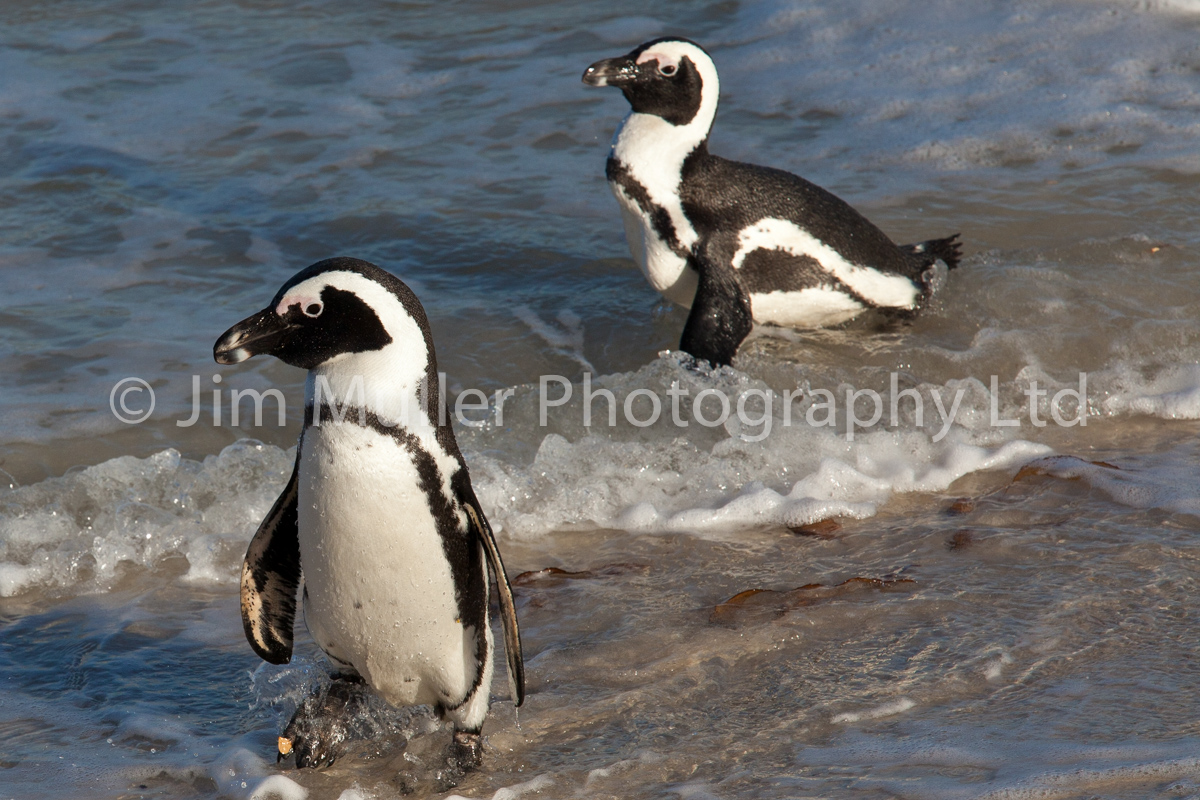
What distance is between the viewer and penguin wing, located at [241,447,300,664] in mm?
2545

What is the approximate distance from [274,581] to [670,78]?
9.26 feet

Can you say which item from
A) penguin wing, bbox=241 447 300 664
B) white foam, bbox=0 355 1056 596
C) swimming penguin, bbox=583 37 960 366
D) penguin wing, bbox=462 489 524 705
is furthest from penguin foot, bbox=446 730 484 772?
swimming penguin, bbox=583 37 960 366

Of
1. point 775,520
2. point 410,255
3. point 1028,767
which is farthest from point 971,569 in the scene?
point 410,255

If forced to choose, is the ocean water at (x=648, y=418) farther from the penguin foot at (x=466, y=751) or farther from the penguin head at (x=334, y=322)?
the penguin head at (x=334, y=322)

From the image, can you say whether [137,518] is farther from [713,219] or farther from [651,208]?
[713,219]

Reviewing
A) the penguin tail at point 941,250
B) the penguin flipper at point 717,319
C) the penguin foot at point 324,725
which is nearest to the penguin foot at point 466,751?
the penguin foot at point 324,725

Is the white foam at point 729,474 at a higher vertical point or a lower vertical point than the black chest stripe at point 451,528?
lower

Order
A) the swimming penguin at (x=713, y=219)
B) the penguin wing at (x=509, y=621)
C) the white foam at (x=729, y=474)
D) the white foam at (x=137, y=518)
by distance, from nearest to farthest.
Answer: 1. the penguin wing at (x=509, y=621)
2. the white foam at (x=137, y=518)
3. the white foam at (x=729, y=474)
4. the swimming penguin at (x=713, y=219)

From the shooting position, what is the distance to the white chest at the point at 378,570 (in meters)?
2.35

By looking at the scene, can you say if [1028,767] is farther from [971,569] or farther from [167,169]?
[167,169]

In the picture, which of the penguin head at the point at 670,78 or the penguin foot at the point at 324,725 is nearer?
the penguin foot at the point at 324,725

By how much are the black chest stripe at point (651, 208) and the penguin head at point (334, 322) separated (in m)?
2.39

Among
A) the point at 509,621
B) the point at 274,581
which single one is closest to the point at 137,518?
→ the point at 274,581

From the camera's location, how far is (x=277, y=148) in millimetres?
7031
